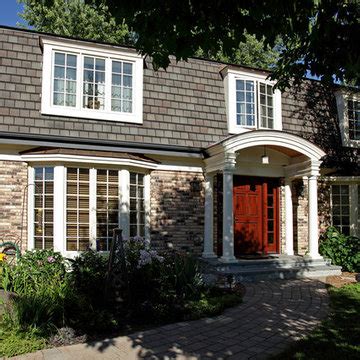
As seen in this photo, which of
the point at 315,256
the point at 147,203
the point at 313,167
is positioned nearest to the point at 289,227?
the point at 315,256

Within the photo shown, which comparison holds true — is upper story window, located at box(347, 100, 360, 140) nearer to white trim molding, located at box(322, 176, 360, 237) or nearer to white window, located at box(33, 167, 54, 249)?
white trim molding, located at box(322, 176, 360, 237)

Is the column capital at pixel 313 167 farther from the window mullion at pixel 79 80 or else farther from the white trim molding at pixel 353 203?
the window mullion at pixel 79 80

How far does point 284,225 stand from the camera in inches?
472

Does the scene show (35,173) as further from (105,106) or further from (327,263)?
(327,263)

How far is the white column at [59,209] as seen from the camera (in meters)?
9.03

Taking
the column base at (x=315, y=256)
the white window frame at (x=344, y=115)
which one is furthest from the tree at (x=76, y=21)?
the column base at (x=315, y=256)

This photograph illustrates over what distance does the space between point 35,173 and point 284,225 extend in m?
7.07

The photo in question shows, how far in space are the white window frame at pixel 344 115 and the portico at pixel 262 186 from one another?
201 cm

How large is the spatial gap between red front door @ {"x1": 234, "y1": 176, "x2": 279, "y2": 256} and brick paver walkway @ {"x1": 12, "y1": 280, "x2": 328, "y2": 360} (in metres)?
4.09

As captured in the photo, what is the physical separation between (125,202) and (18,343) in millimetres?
4988

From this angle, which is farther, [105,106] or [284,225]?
[284,225]

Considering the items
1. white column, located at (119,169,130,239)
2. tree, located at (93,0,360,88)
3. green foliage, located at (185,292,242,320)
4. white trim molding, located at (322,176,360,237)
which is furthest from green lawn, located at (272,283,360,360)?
white trim molding, located at (322,176,360,237)

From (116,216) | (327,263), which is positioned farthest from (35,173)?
(327,263)

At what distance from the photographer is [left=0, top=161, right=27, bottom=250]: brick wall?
8969mm
